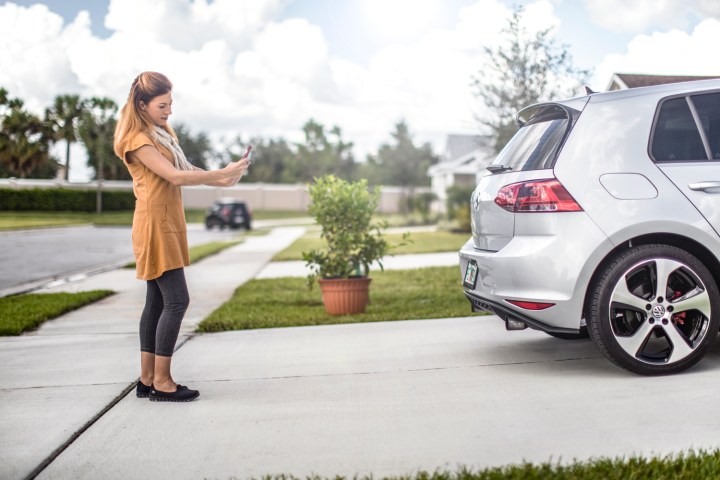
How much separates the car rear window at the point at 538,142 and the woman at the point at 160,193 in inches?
72.1

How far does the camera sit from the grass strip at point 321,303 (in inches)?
309

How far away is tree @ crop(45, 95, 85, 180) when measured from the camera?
53.0 meters

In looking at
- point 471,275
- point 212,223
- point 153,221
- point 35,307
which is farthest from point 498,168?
point 212,223

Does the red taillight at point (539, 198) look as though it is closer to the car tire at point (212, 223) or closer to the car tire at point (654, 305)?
the car tire at point (654, 305)

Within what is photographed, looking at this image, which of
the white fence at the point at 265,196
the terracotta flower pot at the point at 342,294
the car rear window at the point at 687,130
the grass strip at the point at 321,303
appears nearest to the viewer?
the car rear window at the point at 687,130

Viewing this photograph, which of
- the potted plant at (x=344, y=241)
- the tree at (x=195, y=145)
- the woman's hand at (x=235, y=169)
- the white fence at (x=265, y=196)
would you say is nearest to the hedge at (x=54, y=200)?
the white fence at (x=265, y=196)

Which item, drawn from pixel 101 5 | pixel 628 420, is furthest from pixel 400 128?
pixel 628 420

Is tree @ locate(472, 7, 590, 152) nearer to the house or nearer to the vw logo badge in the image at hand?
the vw logo badge

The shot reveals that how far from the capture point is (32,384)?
17.1 ft

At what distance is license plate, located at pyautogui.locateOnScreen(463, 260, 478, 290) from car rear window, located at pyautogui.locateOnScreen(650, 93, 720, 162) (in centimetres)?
137

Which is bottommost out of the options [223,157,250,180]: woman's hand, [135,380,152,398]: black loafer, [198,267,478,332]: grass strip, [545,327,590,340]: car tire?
[198,267,478,332]: grass strip

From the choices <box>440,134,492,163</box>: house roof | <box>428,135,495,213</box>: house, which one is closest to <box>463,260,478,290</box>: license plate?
<box>428,135,495,213</box>: house

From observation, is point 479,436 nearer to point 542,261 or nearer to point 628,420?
point 628,420

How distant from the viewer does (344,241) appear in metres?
8.26
